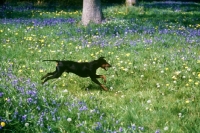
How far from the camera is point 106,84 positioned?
18.5ft

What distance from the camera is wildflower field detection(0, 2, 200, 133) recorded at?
3840 mm

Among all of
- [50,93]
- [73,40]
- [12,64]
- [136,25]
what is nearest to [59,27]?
[73,40]

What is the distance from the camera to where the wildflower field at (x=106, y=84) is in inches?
151

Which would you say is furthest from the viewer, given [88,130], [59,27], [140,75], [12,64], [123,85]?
[59,27]

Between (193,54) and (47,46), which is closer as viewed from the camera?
(193,54)

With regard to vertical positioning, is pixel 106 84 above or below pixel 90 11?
below

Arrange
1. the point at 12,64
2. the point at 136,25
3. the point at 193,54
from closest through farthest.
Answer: the point at 12,64 < the point at 193,54 < the point at 136,25

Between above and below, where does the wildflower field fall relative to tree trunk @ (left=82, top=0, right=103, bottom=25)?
below

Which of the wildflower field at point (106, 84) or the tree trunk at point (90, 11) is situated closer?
the wildflower field at point (106, 84)

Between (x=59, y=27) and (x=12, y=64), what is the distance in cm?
461

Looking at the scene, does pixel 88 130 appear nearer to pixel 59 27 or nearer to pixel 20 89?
pixel 20 89

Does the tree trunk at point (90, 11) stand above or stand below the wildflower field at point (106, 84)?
above

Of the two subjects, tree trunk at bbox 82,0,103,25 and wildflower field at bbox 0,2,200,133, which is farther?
tree trunk at bbox 82,0,103,25

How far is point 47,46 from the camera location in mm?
8438
